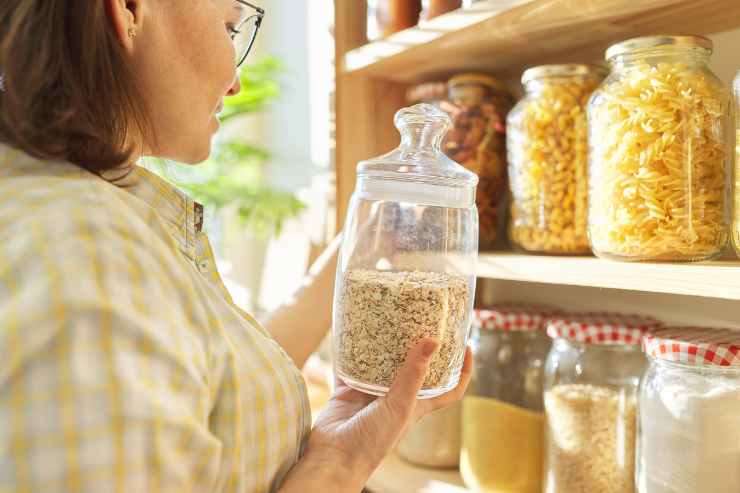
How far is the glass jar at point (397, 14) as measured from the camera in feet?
3.16

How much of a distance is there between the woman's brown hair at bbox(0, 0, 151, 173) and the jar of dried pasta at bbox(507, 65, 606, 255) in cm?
53

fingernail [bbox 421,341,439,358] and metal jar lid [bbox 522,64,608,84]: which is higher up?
metal jar lid [bbox 522,64,608,84]

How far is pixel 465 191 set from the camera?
632 mm

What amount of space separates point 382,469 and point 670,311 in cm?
49

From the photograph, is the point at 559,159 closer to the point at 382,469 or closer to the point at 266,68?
the point at 382,469

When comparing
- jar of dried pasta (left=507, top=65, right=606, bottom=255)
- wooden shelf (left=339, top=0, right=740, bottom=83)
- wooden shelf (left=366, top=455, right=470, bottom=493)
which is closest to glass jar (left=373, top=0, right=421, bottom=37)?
wooden shelf (left=339, top=0, right=740, bottom=83)

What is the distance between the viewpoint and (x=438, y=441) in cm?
99

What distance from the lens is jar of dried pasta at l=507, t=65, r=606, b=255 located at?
2.61ft

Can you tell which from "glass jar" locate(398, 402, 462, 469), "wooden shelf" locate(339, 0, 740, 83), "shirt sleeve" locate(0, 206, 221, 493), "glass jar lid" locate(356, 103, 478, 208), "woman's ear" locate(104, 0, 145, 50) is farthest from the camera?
"glass jar" locate(398, 402, 462, 469)

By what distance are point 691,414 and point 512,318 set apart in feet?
0.94

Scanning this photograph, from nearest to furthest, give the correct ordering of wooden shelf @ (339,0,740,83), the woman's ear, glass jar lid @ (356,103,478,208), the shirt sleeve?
the shirt sleeve
the woman's ear
glass jar lid @ (356,103,478,208)
wooden shelf @ (339,0,740,83)

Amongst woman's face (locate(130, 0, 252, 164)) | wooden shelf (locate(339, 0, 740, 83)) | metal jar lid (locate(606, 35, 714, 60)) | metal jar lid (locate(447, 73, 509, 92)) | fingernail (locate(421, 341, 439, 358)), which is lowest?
fingernail (locate(421, 341, 439, 358))

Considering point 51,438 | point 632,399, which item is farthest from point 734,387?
point 51,438

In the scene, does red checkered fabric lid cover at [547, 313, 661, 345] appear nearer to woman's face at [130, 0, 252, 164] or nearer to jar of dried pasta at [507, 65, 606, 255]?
jar of dried pasta at [507, 65, 606, 255]
